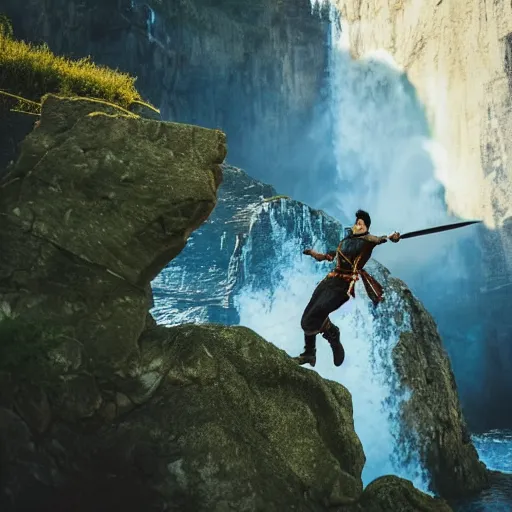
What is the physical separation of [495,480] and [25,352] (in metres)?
13.9

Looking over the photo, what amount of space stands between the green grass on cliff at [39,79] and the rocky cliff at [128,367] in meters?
2.34

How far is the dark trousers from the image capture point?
23.6 feet

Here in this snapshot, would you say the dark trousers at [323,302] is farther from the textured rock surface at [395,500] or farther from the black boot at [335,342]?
the textured rock surface at [395,500]

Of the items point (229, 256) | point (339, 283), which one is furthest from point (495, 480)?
point (339, 283)

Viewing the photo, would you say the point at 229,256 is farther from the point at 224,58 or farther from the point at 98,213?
the point at 224,58

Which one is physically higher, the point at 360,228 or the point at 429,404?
the point at 360,228

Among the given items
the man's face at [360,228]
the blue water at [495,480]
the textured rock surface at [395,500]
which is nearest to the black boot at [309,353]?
the man's face at [360,228]

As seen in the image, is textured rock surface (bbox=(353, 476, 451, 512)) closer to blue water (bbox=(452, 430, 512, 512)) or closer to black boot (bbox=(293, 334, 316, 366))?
black boot (bbox=(293, 334, 316, 366))

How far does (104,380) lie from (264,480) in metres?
1.78

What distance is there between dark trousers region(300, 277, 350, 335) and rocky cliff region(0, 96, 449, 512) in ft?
2.28

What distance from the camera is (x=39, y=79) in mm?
8797

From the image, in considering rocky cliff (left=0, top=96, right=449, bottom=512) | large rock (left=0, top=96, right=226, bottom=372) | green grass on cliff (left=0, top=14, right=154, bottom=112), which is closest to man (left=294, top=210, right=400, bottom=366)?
rocky cliff (left=0, top=96, right=449, bottom=512)

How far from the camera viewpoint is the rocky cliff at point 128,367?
18.4ft

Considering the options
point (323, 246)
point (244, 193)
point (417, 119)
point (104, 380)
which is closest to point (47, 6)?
point (244, 193)
